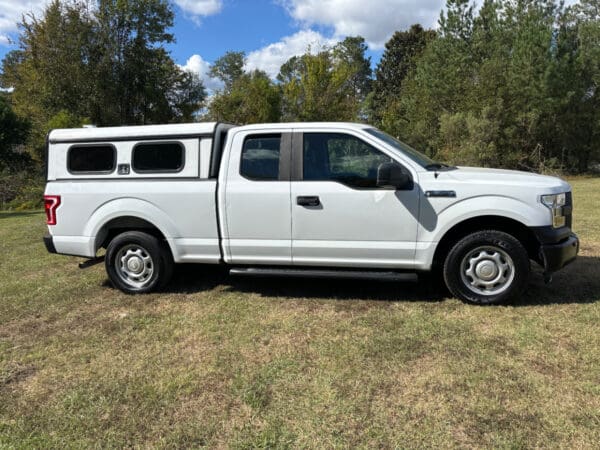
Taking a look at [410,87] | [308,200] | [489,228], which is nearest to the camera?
[489,228]

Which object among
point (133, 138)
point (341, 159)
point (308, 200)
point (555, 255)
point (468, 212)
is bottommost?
point (555, 255)

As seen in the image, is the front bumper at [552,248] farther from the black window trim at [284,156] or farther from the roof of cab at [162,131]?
the black window trim at [284,156]

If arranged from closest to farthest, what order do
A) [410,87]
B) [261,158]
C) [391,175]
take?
[391,175] → [261,158] → [410,87]

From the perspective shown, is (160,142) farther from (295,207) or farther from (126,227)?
(295,207)

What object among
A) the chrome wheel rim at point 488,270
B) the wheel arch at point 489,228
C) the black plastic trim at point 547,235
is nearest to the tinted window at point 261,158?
the wheel arch at point 489,228

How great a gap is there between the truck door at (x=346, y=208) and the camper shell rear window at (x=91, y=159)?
2.23m

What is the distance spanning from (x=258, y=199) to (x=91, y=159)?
2.17 meters

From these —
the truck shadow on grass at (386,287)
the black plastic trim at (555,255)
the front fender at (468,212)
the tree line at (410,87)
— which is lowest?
the truck shadow on grass at (386,287)

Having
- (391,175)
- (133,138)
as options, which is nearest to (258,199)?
(391,175)

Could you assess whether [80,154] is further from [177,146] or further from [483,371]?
[483,371]

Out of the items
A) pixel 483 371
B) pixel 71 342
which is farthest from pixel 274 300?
pixel 483 371

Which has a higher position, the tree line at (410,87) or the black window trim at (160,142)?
the tree line at (410,87)

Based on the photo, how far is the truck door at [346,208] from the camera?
464cm

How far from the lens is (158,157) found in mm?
5270
